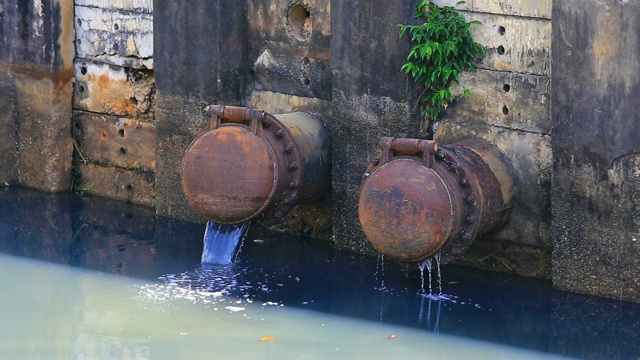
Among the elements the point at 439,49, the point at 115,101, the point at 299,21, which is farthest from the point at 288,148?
the point at 115,101

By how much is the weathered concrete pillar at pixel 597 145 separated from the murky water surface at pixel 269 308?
0.74 feet

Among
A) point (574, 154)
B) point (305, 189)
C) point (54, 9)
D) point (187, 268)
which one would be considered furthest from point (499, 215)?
point (54, 9)

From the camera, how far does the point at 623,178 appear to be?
740 cm

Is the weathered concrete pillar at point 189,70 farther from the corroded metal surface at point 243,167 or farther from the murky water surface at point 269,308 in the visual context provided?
the corroded metal surface at point 243,167

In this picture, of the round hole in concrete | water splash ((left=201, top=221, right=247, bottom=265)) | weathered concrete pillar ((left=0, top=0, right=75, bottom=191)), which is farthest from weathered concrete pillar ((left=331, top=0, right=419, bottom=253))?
weathered concrete pillar ((left=0, top=0, right=75, bottom=191))

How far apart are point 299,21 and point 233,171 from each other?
1.43 m

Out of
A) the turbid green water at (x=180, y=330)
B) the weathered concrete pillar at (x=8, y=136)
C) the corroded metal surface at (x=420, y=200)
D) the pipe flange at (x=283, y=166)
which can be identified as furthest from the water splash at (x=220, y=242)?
the weathered concrete pillar at (x=8, y=136)

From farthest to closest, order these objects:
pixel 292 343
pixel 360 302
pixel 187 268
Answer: pixel 187 268 < pixel 360 302 < pixel 292 343

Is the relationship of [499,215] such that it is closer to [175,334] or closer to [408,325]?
[408,325]

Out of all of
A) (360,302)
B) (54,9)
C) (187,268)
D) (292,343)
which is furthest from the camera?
(54,9)

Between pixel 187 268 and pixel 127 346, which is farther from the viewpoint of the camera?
pixel 187 268

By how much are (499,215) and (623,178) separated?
2.68ft

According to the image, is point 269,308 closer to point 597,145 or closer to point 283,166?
point 283,166

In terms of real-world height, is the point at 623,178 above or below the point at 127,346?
above
